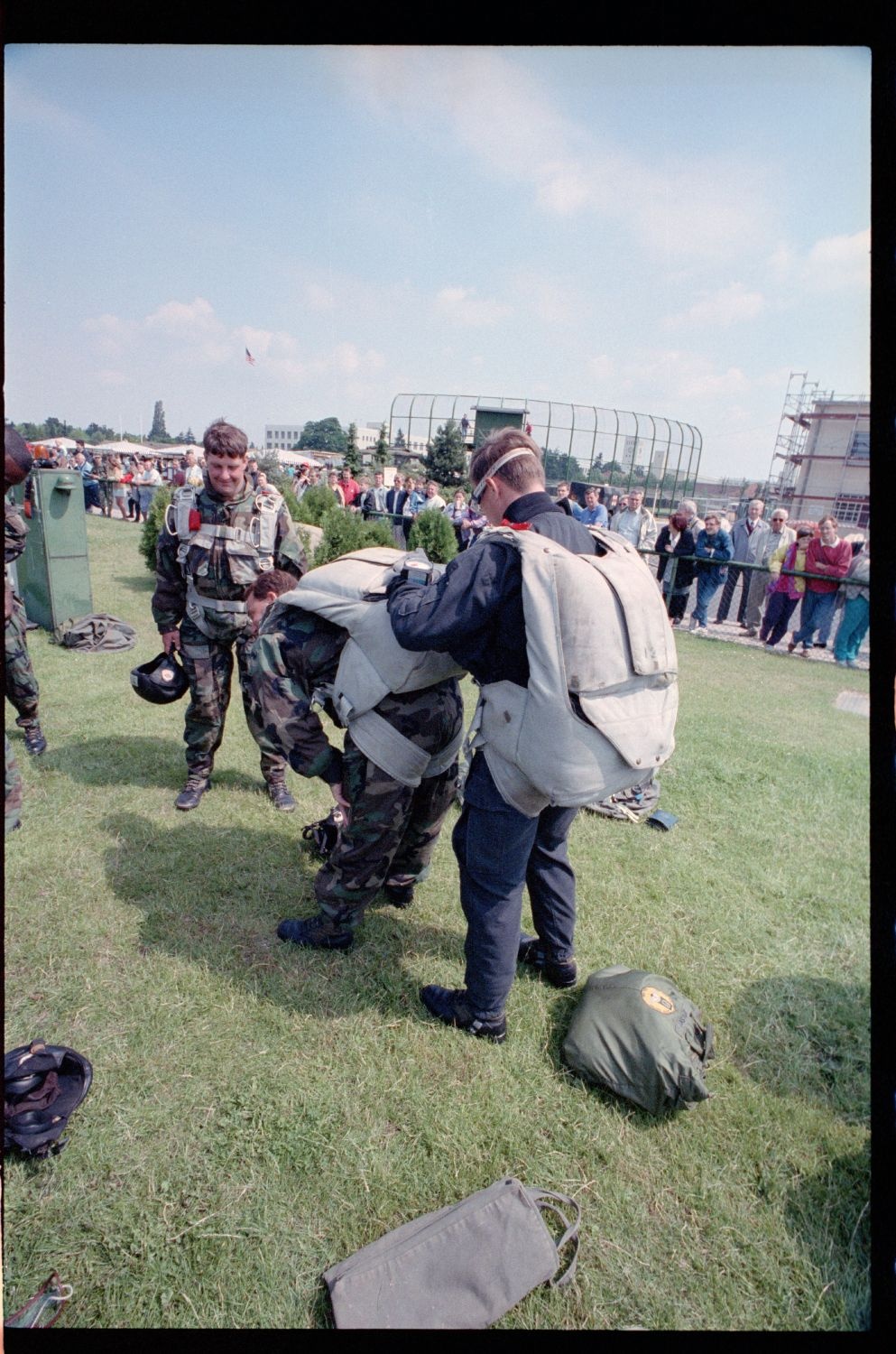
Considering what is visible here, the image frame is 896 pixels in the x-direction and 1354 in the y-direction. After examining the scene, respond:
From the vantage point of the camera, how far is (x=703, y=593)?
11.5 metres

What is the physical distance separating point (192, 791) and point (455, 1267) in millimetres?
3083

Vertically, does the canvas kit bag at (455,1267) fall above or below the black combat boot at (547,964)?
below

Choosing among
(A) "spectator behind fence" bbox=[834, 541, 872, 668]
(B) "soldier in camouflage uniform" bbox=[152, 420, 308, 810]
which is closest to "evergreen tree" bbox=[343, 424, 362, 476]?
(A) "spectator behind fence" bbox=[834, 541, 872, 668]

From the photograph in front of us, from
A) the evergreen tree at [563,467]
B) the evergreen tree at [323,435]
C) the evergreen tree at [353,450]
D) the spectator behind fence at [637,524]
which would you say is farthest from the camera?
the evergreen tree at [323,435]

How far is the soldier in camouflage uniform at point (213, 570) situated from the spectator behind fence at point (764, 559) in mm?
9253

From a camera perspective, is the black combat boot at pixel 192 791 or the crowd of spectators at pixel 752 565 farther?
the crowd of spectators at pixel 752 565

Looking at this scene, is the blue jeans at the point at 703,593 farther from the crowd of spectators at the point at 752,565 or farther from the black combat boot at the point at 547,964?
the black combat boot at the point at 547,964

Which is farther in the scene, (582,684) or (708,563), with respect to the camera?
(708,563)

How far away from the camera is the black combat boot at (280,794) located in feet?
14.4

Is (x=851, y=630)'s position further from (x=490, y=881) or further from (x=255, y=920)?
(x=255, y=920)

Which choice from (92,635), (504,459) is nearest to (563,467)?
(92,635)

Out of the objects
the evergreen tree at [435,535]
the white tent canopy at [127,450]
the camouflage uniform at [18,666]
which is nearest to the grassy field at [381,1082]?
the camouflage uniform at [18,666]

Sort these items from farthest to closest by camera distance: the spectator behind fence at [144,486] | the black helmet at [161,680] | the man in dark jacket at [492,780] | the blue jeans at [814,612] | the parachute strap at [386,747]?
the spectator behind fence at [144,486] → the blue jeans at [814,612] → the black helmet at [161,680] → the parachute strap at [386,747] → the man in dark jacket at [492,780]

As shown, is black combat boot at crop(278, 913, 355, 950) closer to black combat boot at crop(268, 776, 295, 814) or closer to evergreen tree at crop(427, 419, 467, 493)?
black combat boot at crop(268, 776, 295, 814)
